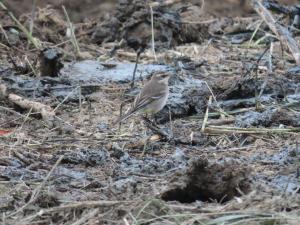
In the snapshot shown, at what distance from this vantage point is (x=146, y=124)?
804 cm

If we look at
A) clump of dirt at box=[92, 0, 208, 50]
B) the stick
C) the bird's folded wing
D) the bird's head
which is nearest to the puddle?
the bird's head

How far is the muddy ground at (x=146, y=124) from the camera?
553 cm

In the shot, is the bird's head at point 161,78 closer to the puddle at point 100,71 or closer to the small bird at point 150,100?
the small bird at point 150,100

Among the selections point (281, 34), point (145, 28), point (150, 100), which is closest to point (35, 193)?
point (150, 100)

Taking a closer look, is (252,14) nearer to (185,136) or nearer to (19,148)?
(185,136)

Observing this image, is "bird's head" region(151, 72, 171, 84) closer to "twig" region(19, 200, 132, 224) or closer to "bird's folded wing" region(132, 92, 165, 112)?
"bird's folded wing" region(132, 92, 165, 112)

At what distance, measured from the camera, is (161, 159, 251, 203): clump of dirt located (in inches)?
230

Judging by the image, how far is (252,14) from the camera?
47.1 ft

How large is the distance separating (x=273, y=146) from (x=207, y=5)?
798cm

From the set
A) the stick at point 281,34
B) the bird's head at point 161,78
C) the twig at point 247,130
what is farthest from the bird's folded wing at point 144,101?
the stick at point 281,34

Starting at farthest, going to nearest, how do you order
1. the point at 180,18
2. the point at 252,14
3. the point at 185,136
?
1. the point at 252,14
2. the point at 180,18
3. the point at 185,136

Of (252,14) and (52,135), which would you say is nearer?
(52,135)

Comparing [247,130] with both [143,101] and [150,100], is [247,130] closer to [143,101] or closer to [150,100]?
[150,100]

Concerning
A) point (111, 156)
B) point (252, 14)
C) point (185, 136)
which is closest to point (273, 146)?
point (185, 136)
